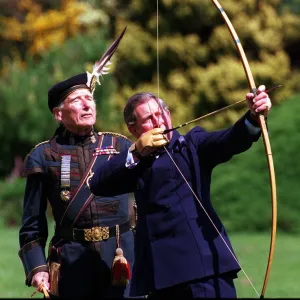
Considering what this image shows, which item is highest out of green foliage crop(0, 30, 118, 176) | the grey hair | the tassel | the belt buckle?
green foliage crop(0, 30, 118, 176)

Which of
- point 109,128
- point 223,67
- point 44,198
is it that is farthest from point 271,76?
point 44,198

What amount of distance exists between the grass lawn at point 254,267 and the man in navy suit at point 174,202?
5.14 m

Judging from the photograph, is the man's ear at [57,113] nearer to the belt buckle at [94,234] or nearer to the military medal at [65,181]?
the military medal at [65,181]

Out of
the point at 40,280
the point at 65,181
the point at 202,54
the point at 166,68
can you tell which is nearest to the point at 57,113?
the point at 65,181

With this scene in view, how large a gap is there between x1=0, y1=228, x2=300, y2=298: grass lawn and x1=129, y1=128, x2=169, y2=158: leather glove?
17.9ft

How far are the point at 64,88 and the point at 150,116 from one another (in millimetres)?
1022

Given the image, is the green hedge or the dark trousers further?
the green hedge

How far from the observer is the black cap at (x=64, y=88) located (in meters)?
5.36

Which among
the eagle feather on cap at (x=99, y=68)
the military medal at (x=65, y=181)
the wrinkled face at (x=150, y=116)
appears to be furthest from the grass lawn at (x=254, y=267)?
the wrinkled face at (x=150, y=116)

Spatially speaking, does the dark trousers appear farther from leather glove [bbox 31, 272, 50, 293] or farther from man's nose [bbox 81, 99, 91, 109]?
man's nose [bbox 81, 99, 91, 109]

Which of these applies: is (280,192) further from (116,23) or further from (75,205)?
(75,205)

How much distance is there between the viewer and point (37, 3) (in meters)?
26.3

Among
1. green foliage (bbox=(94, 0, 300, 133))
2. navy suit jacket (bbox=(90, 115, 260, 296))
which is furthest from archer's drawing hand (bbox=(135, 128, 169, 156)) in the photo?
green foliage (bbox=(94, 0, 300, 133))

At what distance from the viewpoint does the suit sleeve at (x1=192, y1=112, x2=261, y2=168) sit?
4230 millimetres
